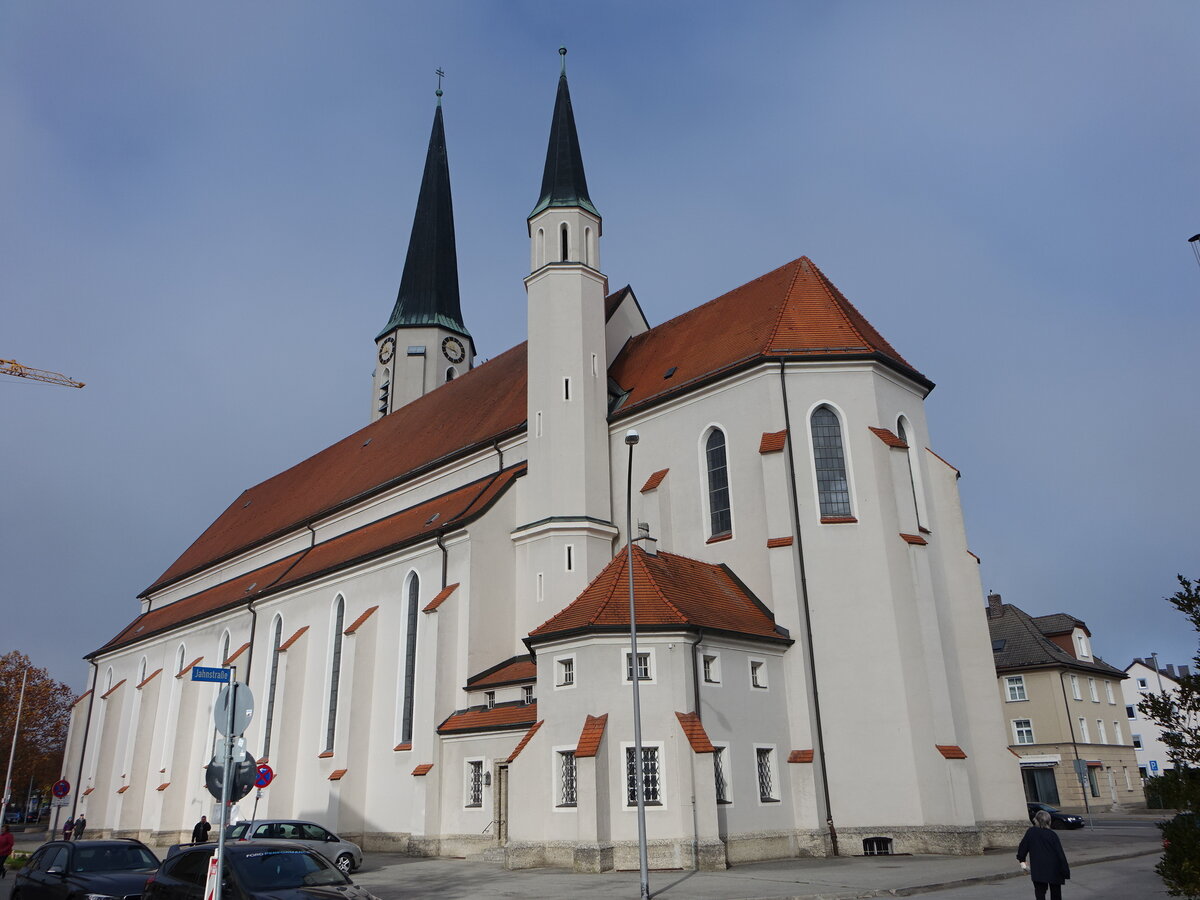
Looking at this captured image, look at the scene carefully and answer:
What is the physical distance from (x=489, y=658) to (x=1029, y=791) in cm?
2993

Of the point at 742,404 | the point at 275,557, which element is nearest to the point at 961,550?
the point at 742,404

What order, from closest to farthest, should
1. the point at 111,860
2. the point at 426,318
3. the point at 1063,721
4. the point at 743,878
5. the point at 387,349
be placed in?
the point at 111,860 → the point at 743,878 → the point at 1063,721 → the point at 426,318 → the point at 387,349

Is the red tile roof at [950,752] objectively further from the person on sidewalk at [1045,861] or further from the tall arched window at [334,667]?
the tall arched window at [334,667]

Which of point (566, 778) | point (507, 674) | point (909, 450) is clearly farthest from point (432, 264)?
point (566, 778)

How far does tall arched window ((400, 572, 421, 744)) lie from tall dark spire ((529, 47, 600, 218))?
12038mm

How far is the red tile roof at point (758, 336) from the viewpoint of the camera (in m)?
23.8

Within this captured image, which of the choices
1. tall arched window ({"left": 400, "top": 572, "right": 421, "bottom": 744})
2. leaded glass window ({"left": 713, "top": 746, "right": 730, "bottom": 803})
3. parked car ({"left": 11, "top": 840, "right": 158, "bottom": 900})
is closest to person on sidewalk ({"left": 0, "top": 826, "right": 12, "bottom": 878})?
parked car ({"left": 11, "top": 840, "right": 158, "bottom": 900})

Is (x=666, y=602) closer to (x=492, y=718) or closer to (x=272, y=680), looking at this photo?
(x=492, y=718)

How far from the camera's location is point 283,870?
9703 mm

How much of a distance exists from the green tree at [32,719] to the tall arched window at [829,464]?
53185 millimetres

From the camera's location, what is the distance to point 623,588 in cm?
2033

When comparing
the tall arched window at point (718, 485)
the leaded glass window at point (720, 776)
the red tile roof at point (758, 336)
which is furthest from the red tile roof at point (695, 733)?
the red tile roof at point (758, 336)

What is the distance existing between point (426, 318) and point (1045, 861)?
4023cm

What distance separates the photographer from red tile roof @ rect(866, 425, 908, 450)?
73.1ft
